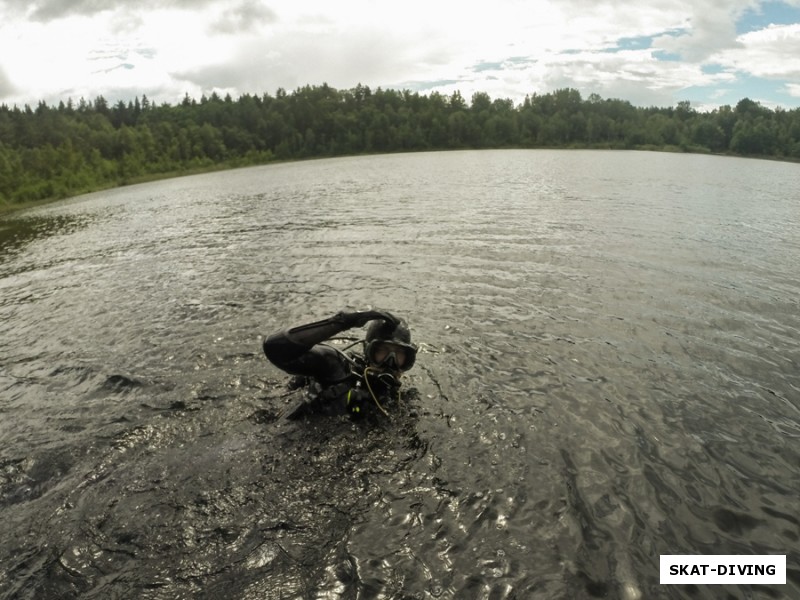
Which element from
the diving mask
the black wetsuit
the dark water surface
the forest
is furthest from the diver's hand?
the forest

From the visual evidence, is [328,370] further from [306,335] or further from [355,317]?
[355,317]

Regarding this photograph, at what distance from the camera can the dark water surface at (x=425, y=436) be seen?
19.9 ft

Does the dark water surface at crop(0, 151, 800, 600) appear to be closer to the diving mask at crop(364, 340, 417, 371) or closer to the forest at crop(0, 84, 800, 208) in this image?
the diving mask at crop(364, 340, 417, 371)

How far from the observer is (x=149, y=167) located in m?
111

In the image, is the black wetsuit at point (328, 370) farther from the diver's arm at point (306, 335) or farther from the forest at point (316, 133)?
the forest at point (316, 133)

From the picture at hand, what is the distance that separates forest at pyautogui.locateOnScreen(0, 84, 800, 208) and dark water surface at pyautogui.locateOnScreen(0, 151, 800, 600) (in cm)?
9198

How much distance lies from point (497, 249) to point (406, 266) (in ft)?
16.2

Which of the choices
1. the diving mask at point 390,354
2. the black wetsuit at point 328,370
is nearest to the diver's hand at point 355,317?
the black wetsuit at point 328,370

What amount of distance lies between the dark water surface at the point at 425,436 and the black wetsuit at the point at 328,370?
0.41 metres

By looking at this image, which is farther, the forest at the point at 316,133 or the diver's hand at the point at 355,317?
the forest at the point at 316,133

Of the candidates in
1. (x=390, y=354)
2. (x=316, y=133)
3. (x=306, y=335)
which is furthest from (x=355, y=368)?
(x=316, y=133)

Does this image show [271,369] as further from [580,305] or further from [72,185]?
[72,185]

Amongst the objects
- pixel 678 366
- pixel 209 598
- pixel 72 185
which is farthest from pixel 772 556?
pixel 72 185

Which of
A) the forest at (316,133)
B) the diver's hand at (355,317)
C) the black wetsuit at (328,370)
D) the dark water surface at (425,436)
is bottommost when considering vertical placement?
the dark water surface at (425,436)
